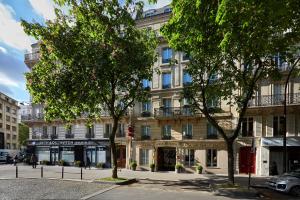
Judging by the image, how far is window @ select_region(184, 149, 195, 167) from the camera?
38.5 m

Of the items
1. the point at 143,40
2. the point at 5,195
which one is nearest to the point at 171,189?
the point at 5,195

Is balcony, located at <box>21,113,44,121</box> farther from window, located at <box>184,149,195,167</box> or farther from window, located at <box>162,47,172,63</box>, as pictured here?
window, located at <box>184,149,195,167</box>

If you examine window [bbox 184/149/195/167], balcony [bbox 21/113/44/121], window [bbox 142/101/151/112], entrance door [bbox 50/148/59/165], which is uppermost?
window [bbox 142/101/151/112]

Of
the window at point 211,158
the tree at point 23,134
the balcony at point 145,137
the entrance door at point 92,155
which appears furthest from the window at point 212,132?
the tree at point 23,134

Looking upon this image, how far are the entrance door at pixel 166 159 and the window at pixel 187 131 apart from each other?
215 cm

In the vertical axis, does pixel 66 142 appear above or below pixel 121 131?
below

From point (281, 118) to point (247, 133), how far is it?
3.33 metres

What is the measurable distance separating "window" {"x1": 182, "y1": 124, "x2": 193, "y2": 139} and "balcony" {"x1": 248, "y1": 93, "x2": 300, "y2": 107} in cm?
701

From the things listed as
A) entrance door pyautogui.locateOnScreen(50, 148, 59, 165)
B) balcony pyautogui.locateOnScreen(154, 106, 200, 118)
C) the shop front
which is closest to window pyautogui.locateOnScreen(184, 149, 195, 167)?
balcony pyautogui.locateOnScreen(154, 106, 200, 118)

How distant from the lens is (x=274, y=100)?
1310 inches

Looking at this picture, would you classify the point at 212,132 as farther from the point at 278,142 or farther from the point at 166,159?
the point at 278,142

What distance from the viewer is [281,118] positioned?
3331cm

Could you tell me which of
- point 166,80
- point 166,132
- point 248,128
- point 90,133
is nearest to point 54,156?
point 90,133

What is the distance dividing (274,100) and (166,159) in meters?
13.1
